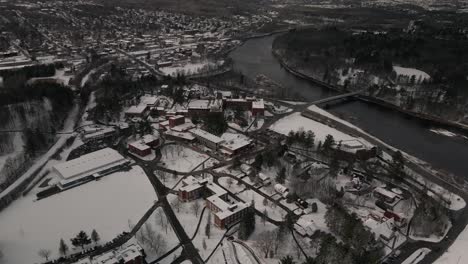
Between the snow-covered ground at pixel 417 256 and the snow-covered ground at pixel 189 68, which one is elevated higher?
the snow-covered ground at pixel 189 68

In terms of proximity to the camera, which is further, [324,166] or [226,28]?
[226,28]

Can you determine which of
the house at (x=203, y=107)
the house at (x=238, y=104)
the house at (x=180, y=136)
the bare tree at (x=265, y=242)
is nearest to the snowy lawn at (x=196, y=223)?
the bare tree at (x=265, y=242)

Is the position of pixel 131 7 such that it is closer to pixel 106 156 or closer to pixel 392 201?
pixel 106 156

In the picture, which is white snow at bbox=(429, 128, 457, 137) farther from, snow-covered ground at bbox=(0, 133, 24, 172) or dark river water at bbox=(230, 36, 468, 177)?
snow-covered ground at bbox=(0, 133, 24, 172)

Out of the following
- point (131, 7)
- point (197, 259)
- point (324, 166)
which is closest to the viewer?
point (197, 259)

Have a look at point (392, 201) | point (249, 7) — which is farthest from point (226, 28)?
point (392, 201)

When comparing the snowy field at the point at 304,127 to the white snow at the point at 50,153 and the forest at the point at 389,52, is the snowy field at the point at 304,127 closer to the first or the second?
the forest at the point at 389,52
